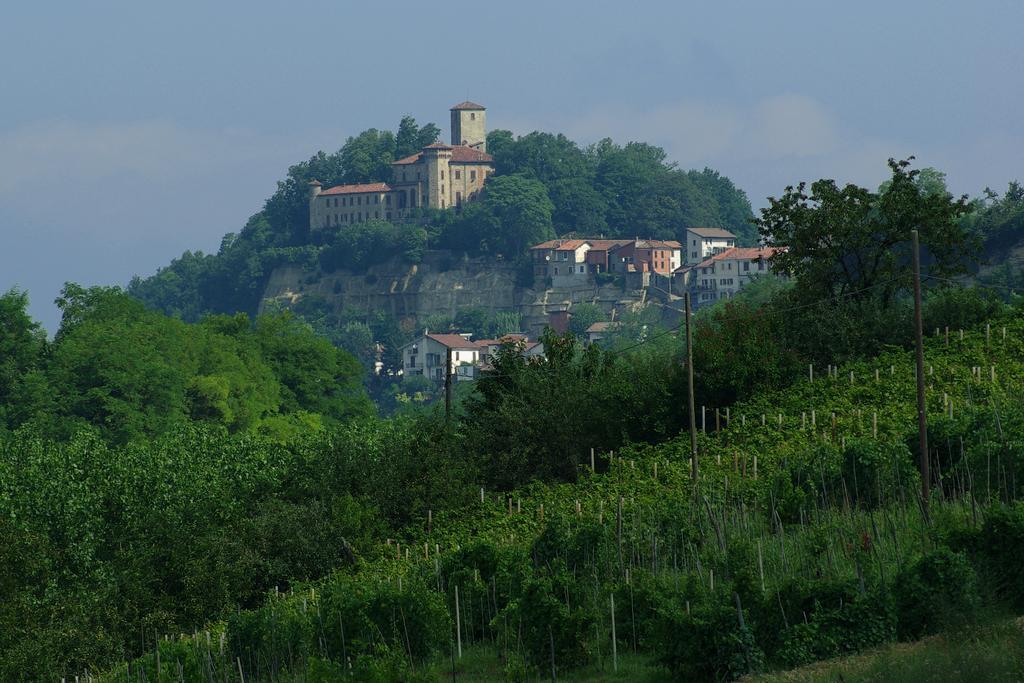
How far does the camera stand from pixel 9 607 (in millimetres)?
31594

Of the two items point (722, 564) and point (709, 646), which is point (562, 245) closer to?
point (722, 564)

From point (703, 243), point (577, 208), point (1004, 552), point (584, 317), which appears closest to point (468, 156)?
point (577, 208)

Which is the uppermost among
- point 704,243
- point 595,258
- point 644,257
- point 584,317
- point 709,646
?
point 704,243

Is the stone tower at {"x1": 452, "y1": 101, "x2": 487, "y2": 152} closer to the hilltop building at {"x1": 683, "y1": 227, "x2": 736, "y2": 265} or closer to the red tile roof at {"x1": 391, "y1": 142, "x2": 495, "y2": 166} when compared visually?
the red tile roof at {"x1": 391, "y1": 142, "x2": 495, "y2": 166}

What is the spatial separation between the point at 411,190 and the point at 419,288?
9.46m

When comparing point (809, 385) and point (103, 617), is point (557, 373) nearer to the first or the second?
point (809, 385)

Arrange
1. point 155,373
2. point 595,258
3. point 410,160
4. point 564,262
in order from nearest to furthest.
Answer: point 155,373
point 595,258
point 564,262
point 410,160

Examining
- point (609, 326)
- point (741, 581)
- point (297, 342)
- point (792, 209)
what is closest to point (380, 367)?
point (609, 326)

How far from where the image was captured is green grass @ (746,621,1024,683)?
1603cm

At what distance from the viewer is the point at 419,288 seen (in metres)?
177

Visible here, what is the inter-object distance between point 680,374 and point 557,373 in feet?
12.8

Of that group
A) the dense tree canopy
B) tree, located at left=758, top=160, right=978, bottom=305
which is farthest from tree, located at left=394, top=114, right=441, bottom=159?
tree, located at left=758, top=160, right=978, bottom=305

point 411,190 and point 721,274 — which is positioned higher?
point 411,190

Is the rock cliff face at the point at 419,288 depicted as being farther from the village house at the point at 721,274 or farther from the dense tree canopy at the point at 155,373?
the dense tree canopy at the point at 155,373
